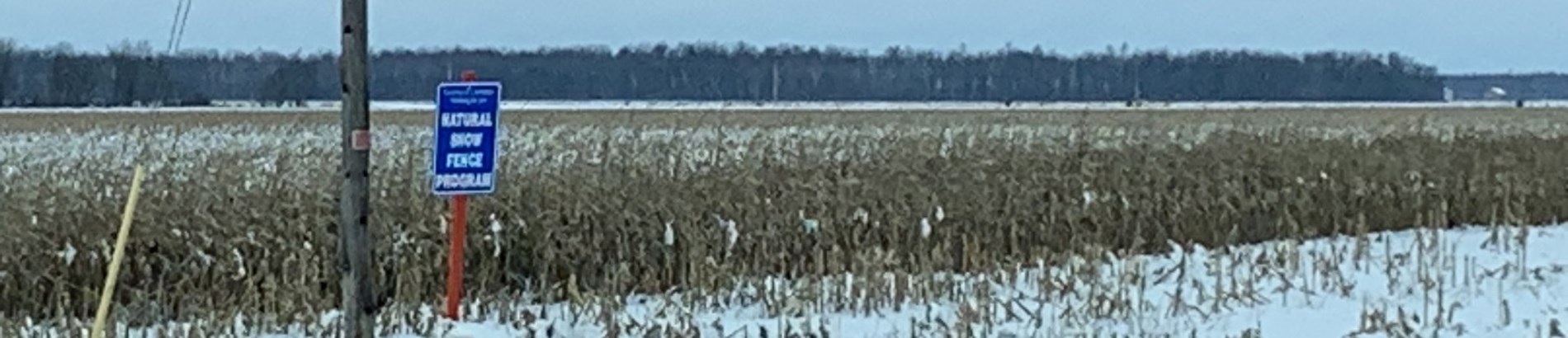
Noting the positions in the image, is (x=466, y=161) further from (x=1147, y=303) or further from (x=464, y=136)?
(x=1147, y=303)

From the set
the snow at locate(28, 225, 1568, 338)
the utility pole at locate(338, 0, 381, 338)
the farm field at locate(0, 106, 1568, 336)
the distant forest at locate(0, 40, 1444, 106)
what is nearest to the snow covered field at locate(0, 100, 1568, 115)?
the distant forest at locate(0, 40, 1444, 106)

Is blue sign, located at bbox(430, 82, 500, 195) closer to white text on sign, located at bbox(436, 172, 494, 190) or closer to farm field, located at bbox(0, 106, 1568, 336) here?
white text on sign, located at bbox(436, 172, 494, 190)

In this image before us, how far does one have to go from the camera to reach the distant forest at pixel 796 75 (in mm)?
87625

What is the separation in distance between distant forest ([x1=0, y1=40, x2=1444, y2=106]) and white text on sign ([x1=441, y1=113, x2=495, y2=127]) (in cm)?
7879

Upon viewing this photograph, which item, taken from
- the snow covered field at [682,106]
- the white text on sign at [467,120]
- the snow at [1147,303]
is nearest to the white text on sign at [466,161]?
the white text on sign at [467,120]

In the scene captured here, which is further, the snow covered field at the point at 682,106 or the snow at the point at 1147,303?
the snow covered field at the point at 682,106

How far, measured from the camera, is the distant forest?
287 ft

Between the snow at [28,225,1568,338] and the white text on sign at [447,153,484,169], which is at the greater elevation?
the white text on sign at [447,153,484,169]

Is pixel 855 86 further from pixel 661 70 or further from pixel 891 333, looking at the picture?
pixel 891 333

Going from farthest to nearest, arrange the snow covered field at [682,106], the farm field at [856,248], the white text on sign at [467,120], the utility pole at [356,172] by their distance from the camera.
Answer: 1. the snow covered field at [682,106]
2. the farm field at [856,248]
3. the white text on sign at [467,120]
4. the utility pole at [356,172]

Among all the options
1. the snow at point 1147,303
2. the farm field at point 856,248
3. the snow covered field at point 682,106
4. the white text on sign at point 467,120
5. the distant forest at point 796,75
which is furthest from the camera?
the distant forest at point 796,75

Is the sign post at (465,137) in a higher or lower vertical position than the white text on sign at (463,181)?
higher

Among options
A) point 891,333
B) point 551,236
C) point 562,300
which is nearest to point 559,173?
point 551,236

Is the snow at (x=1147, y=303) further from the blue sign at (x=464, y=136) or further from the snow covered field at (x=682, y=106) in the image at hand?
the snow covered field at (x=682, y=106)
